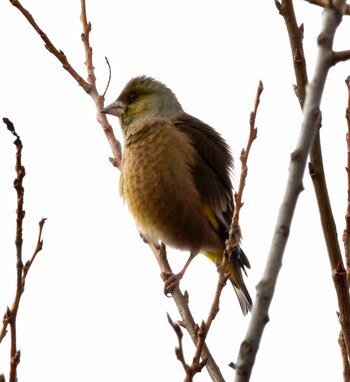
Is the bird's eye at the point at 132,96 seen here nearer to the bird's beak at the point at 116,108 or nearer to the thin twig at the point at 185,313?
the bird's beak at the point at 116,108

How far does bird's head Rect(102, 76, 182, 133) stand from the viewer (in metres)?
6.40

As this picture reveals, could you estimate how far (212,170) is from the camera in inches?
242

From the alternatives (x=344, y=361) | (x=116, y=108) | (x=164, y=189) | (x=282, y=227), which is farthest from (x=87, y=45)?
(x=282, y=227)

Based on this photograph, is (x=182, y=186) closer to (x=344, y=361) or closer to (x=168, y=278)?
(x=168, y=278)

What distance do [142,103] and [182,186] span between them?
3.38ft

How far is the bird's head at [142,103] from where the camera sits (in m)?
6.40

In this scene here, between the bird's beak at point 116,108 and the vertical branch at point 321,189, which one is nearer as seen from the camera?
the vertical branch at point 321,189

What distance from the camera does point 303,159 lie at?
2.11 metres

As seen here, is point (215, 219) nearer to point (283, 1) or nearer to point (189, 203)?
point (189, 203)

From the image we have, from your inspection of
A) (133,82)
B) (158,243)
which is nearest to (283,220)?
(158,243)

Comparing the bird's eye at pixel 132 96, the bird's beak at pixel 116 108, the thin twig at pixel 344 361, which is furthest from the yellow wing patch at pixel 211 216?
the thin twig at pixel 344 361

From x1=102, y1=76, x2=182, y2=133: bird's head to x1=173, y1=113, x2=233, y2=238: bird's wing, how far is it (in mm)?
239

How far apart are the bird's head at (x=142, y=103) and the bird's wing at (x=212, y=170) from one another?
239mm

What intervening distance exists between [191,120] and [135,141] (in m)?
0.61
